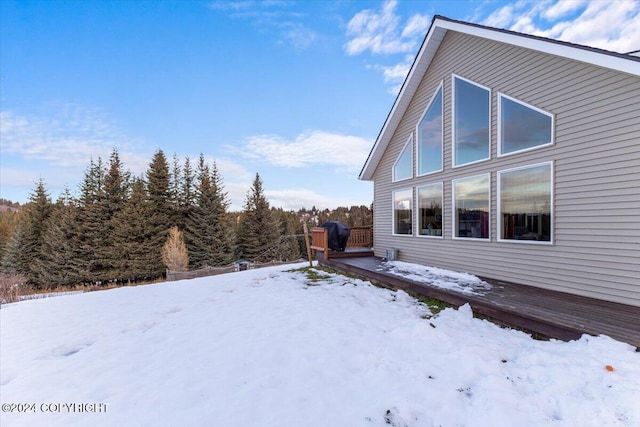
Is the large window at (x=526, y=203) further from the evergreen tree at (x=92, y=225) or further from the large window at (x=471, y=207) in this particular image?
the evergreen tree at (x=92, y=225)

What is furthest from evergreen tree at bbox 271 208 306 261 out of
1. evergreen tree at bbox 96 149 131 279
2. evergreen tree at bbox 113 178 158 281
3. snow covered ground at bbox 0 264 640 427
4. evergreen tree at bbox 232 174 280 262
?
snow covered ground at bbox 0 264 640 427

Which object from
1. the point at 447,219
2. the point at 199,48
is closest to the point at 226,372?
the point at 447,219

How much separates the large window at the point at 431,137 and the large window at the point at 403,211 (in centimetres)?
83

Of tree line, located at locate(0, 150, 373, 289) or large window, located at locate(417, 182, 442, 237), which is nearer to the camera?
large window, located at locate(417, 182, 442, 237)

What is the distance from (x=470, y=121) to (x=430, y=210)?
225cm

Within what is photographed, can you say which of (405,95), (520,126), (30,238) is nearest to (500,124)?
(520,126)

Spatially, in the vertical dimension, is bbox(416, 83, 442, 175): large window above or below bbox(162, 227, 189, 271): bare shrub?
above

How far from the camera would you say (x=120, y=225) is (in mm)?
18531

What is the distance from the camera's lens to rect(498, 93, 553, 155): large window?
469 cm

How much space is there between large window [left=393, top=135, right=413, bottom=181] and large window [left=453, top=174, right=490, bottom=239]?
1687 millimetres

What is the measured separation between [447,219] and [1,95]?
1615cm

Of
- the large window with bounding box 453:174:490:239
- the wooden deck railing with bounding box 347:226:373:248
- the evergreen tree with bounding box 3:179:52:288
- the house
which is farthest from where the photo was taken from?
the evergreen tree with bounding box 3:179:52:288

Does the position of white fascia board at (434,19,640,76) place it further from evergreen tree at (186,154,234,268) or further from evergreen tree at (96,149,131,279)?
evergreen tree at (96,149,131,279)

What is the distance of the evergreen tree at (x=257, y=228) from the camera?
23.4 metres
